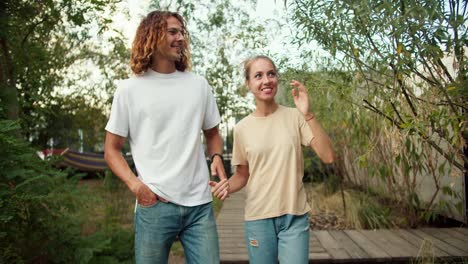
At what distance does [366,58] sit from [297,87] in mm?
826

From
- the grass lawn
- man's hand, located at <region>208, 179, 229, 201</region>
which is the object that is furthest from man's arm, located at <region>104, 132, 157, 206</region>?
the grass lawn

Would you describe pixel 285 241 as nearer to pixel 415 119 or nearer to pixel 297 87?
pixel 297 87

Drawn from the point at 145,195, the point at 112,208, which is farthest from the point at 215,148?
the point at 112,208

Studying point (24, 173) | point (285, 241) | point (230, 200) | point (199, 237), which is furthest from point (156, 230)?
point (230, 200)

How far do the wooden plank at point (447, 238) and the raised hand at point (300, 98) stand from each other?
8.36 ft

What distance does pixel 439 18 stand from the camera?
2248mm

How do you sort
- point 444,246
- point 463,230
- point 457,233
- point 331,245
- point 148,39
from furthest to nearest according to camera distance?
1. point 463,230
2. point 457,233
3. point 331,245
4. point 444,246
5. point 148,39

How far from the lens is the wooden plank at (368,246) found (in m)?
4.06

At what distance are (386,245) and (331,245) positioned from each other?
1.61 ft

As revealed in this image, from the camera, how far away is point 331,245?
461cm

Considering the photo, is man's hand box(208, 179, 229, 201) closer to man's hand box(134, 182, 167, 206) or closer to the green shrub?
man's hand box(134, 182, 167, 206)

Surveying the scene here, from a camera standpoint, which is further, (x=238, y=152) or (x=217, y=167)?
(x=238, y=152)

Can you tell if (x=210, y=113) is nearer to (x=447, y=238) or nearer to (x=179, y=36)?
(x=179, y=36)

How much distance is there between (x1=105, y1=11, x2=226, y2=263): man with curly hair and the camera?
2004 mm
